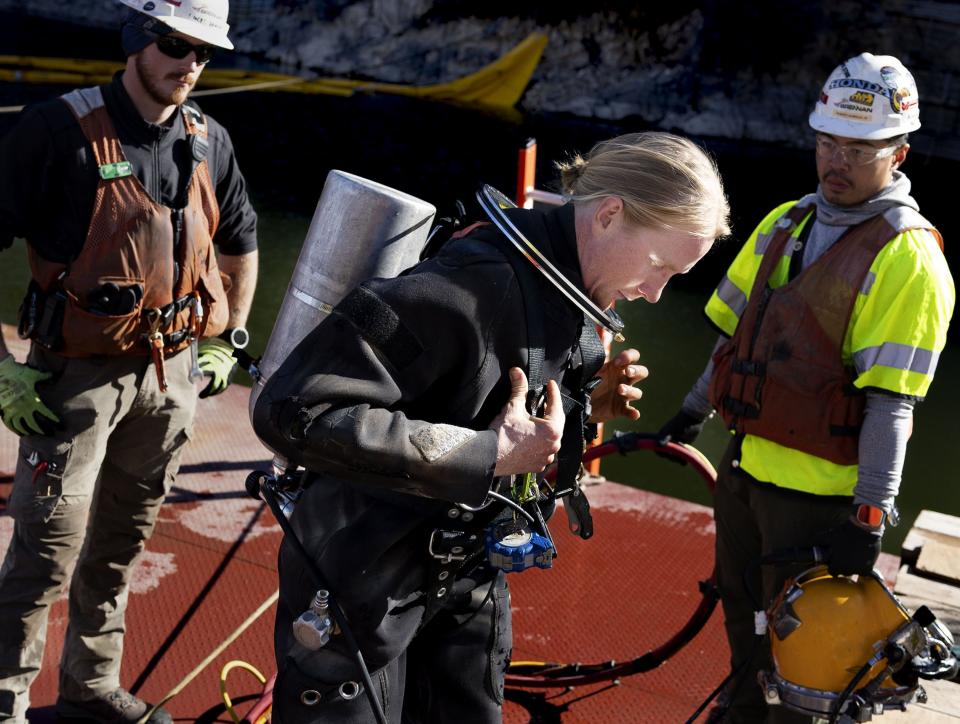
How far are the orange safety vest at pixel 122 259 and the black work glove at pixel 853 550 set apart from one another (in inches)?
66.4

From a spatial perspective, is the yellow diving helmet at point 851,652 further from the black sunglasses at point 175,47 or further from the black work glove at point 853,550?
the black sunglasses at point 175,47

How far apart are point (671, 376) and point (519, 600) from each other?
5.58m

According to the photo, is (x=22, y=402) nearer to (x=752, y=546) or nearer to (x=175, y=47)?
(x=175, y=47)

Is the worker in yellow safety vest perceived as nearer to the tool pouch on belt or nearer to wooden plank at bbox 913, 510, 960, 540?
wooden plank at bbox 913, 510, 960, 540

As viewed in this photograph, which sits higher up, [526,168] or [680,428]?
[526,168]

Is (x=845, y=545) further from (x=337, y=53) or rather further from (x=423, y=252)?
(x=337, y=53)

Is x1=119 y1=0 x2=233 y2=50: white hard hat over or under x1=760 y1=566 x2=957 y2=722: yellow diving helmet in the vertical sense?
over

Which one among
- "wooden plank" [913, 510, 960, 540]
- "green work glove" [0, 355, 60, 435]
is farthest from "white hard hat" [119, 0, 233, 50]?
"wooden plank" [913, 510, 960, 540]

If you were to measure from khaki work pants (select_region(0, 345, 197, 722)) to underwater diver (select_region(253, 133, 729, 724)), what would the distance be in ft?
2.85

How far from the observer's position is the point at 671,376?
911 cm

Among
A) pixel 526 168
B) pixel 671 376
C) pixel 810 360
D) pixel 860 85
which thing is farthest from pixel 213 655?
pixel 671 376

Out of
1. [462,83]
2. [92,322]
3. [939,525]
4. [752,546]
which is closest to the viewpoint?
[92,322]

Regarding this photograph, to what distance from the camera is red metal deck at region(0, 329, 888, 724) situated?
3.22 m

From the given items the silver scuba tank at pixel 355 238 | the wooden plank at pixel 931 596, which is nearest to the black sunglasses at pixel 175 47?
the silver scuba tank at pixel 355 238
